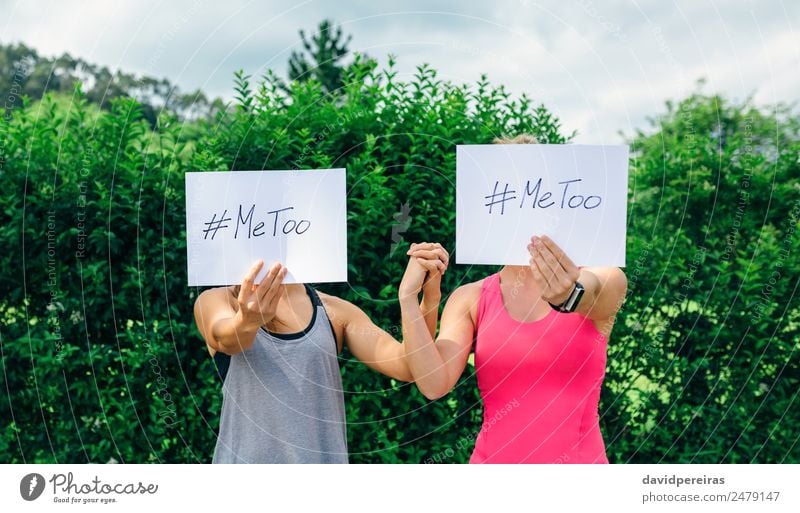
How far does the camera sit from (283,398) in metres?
2.98

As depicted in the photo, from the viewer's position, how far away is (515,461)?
10.2 ft

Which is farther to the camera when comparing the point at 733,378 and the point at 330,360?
the point at 733,378

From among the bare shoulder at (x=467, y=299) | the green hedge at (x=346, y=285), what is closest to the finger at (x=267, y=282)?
the bare shoulder at (x=467, y=299)

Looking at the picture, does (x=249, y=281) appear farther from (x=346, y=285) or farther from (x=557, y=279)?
(x=346, y=285)

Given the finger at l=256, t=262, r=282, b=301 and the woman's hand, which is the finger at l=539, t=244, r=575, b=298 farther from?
the finger at l=256, t=262, r=282, b=301

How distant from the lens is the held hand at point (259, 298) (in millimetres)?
2861

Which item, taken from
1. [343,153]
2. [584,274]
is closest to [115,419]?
[343,153]

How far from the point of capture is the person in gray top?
295 cm

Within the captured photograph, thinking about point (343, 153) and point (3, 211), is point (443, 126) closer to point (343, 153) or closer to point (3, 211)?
point (343, 153)

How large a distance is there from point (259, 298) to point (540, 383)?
1199 mm

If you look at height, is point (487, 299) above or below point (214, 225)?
below

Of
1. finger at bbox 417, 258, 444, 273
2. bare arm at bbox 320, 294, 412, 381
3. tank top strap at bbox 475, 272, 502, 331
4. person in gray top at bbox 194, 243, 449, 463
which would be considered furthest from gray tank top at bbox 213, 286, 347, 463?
tank top strap at bbox 475, 272, 502, 331

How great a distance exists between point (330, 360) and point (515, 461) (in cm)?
89

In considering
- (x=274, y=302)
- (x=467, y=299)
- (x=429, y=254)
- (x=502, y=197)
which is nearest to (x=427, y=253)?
(x=429, y=254)
